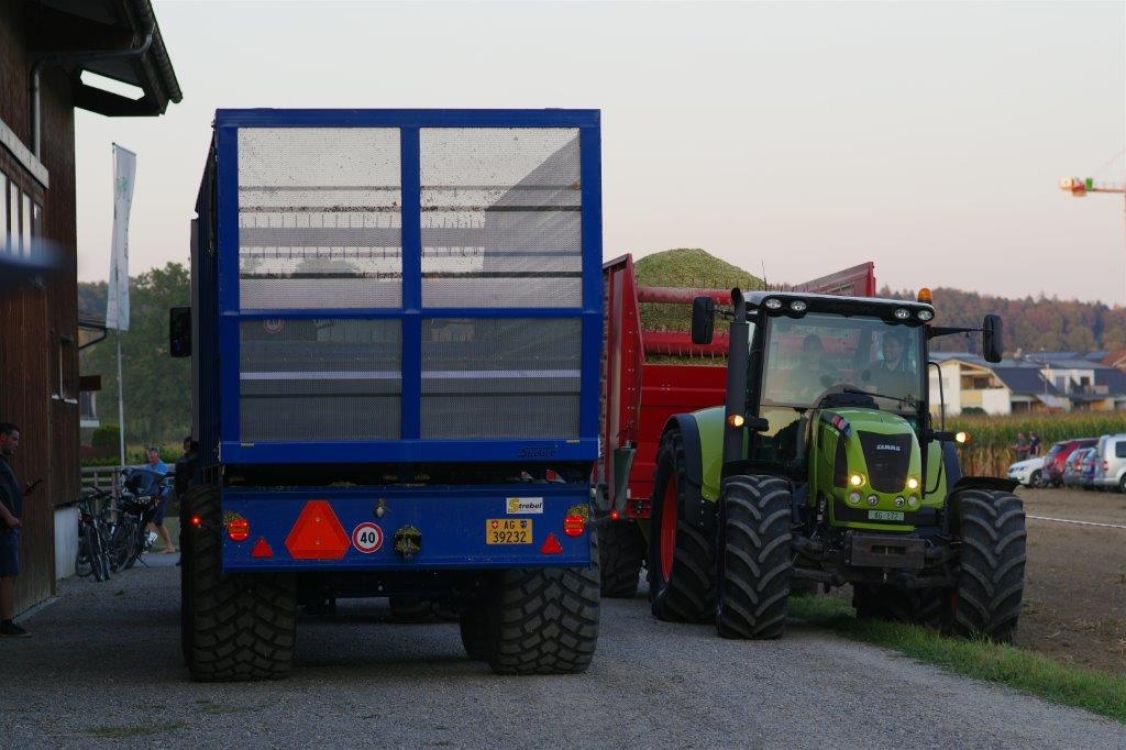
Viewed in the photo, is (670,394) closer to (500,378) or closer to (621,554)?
(621,554)

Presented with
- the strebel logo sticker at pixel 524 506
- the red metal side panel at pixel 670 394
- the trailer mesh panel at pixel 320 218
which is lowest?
the strebel logo sticker at pixel 524 506

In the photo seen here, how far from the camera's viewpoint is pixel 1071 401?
500ft

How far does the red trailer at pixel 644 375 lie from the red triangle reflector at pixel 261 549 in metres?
6.72

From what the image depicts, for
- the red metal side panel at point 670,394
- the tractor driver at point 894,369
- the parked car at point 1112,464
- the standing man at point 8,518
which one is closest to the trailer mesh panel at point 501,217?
the tractor driver at point 894,369

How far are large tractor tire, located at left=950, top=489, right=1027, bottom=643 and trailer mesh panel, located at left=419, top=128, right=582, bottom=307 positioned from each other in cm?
454

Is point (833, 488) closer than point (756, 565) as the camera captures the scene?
No

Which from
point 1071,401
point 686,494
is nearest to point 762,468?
point 686,494

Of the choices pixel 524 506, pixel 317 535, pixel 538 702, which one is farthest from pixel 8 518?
pixel 538 702

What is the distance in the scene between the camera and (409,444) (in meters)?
11.1

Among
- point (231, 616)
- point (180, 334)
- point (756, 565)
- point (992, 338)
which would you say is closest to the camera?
point (231, 616)

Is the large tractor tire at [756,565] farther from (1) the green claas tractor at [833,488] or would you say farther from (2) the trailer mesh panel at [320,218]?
(2) the trailer mesh panel at [320,218]

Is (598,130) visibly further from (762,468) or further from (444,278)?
(762,468)

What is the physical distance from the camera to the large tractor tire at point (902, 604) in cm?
1498

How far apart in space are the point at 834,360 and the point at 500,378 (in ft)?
16.5
